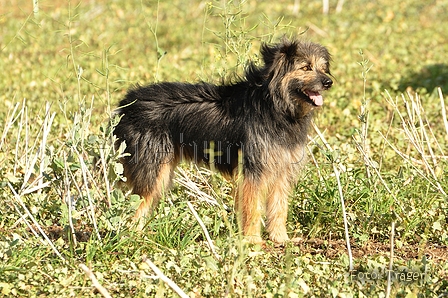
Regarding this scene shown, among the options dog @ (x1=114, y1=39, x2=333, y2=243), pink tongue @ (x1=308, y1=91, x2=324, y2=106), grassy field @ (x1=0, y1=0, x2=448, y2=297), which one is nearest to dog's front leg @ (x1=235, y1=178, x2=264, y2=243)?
dog @ (x1=114, y1=39, x2=333, y2=243)

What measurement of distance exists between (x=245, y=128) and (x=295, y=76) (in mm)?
544

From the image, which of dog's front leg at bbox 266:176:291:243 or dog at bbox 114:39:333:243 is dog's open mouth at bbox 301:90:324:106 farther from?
dog's front leg at bbox 266:176:291:243

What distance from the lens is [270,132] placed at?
5383mm

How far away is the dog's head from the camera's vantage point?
5.26 m

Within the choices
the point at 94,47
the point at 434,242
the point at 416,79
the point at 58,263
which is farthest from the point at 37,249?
the point at 94,47

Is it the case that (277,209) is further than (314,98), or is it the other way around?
(277,209)

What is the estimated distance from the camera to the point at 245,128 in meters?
5.40

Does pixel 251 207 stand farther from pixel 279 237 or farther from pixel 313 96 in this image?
pixel 313 96

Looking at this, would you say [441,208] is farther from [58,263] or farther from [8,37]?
[8,37]

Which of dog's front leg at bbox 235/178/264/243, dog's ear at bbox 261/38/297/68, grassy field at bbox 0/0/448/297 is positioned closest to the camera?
grassy field at bbox 0/0/448/297

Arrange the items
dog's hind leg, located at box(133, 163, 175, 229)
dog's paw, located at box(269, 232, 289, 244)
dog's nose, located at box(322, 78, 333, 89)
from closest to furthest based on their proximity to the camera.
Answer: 1. dog's nose, located at box(322, 78, 333, 89)
2. dog's paw, located at box(269, 232, 289, 244)
3. dog's hind leg, located at box(133, 163, 175, 229)

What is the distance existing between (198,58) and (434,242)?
7324mm

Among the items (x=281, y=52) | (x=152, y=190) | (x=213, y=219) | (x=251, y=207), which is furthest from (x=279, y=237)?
(x=281, y=52)

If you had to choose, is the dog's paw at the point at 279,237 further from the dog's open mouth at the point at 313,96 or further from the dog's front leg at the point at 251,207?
the dog's open mouth at the point at 313,96
